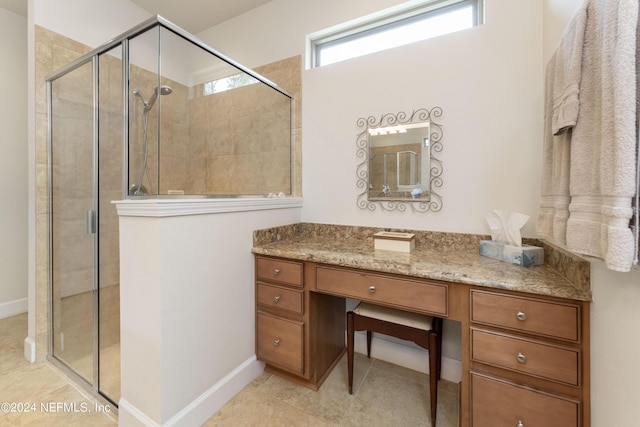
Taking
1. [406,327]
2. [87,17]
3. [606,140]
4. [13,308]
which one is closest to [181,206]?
[406,327]

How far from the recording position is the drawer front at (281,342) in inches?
60.6

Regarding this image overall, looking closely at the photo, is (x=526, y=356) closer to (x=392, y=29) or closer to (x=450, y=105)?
(x=450, y=105)

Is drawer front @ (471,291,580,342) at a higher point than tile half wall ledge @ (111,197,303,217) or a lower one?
lower

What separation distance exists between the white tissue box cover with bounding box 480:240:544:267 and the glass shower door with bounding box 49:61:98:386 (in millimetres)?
2414

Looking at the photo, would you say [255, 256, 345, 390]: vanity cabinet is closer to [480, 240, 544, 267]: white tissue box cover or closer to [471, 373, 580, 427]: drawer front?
[471, 373, 580, 427]: drawer front

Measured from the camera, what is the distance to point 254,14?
95.1 inches

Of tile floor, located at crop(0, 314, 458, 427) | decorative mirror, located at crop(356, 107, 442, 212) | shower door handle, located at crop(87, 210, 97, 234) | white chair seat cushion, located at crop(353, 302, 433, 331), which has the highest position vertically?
decorative mirror, located at crop(356, 107, 442, 212)

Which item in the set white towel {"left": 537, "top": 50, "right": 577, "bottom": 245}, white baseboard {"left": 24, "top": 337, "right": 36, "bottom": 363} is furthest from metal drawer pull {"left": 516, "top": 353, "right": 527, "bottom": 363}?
white baseboard {"left": 24, "top": 337, "right": 36, "bottom": 363}

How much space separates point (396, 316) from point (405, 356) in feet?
1.94

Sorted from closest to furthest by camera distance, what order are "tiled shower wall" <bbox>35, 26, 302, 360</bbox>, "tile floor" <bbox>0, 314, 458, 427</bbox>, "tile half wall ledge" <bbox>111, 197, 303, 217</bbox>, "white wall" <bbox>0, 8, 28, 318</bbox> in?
"tile half wall ledge" <bbox>111, 197, 303, 217</bbox>, "tile floor" <bbox>0, 314, 458, 427</bbox>, "tiled shower wall" <bbox>35, 26, 302, 360</bbox>, "white wall" <bbox>0, 8, 28, 318</bbox>

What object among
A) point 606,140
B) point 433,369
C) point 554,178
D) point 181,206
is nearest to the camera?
point 606,140

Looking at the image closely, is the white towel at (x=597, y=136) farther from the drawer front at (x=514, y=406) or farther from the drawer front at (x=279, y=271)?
the drawer front at (x=279, y=271)

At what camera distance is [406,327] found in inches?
54.9

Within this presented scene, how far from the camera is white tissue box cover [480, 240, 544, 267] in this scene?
1255 millimetres
